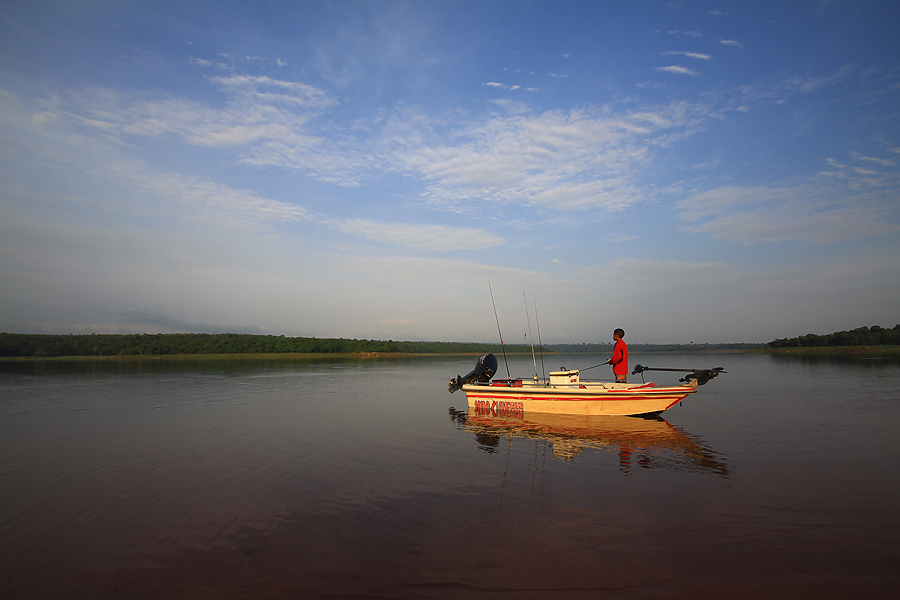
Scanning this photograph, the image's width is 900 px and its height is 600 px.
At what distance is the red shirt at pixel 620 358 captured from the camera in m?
15.7

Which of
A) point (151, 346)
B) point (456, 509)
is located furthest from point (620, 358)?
point (151, 346)

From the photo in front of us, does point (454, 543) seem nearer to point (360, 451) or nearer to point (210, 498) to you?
point (210, 498)

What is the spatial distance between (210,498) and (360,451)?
164 inches

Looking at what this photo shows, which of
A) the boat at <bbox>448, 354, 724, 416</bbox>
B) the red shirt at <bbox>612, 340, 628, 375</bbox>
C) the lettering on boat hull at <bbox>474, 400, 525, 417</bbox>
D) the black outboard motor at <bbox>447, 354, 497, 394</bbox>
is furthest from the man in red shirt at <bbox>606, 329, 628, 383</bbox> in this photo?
the black outboard motor at <bbox>447, 354, 497, 394</bbox>

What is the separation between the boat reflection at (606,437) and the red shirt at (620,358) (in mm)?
1792

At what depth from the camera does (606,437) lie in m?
13.0

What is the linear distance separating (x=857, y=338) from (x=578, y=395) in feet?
338

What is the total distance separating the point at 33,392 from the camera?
26.0 m

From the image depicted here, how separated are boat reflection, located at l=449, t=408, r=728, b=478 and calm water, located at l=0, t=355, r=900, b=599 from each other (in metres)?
0.11

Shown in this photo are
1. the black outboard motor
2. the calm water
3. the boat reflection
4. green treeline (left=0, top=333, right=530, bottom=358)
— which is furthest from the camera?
green treeline (left=0, top=333, right=530, bottom=358)

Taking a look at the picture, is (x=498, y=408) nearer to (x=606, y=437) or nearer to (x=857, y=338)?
(x=606, y=437)

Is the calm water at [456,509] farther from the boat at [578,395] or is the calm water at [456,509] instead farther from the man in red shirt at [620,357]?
the man in red shirt at [620,357]

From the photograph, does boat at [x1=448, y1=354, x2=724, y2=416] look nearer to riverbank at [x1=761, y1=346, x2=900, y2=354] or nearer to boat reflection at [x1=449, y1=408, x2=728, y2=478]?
boat reflection at [x1=449, y1=408, x2=728, y2=478]

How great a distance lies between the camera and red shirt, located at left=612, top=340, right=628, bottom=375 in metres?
15.7
